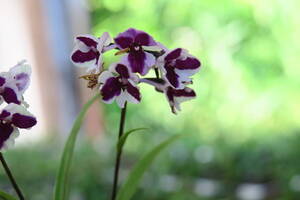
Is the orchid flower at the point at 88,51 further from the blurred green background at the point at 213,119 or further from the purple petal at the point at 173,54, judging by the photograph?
the blurred green background at the point at 213,119

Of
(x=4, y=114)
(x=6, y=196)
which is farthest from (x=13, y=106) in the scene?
(x=6, y=196)

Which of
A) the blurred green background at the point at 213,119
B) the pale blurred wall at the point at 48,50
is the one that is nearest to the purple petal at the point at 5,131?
the blurred green background at the point at 213,119

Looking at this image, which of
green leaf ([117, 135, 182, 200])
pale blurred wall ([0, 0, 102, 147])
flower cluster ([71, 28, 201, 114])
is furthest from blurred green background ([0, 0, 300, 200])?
flower cluster ([71, 28, 201, 114])

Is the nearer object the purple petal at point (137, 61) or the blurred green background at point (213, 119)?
the purple petal at point (137, 61)

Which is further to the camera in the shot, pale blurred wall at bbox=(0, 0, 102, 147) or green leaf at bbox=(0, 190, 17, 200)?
pale blurred wall at bbox=(0, 0, 102, 147)

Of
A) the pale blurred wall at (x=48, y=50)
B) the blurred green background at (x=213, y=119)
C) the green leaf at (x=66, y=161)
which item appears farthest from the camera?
the pale blurred wall at (x=48, y=50)

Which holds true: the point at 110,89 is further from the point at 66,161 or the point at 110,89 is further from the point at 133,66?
the point at 66,161

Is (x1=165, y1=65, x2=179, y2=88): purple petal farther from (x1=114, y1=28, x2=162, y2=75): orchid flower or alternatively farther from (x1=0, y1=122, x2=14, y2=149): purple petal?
(x1=0, y1=122, x2=14, y2=149): purple petal
